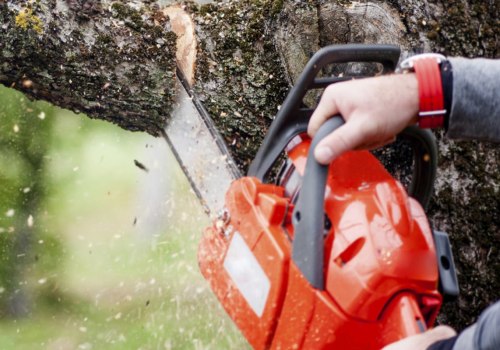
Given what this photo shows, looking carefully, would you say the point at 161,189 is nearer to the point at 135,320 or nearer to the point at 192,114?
the point at 135,320

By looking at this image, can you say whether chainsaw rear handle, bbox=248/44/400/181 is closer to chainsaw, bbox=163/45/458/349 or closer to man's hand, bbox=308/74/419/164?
chainsaw, bbox=163/45/458/349

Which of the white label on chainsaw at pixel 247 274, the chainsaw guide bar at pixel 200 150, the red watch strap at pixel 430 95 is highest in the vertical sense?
the red watch strap at pixel 430 95

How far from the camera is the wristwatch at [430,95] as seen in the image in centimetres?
132

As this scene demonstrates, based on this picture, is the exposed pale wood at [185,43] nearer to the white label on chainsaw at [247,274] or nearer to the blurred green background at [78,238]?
the white label on chainsaw at [247,274]

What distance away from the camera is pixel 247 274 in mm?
1446

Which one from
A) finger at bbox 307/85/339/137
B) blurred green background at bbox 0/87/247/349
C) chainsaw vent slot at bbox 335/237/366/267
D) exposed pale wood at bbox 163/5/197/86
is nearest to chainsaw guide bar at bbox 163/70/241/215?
exposed pale wood at bbox 163/5/197/86

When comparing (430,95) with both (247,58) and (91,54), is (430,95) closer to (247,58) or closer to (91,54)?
(247,58)

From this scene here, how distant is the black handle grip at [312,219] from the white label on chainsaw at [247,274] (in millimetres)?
134

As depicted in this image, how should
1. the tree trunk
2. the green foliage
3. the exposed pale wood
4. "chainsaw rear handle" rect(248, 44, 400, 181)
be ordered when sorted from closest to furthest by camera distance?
1. "chainsaw rear handle" rect(248, 44, 400, 181)
2. the tree trunk
3. the exposed pale wood
4. the green foliage

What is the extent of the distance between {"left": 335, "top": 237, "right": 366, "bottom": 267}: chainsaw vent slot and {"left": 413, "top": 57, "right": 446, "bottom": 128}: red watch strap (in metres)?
0.33

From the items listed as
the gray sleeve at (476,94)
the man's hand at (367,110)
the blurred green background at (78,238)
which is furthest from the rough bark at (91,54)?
the blurred green background at (78,238)

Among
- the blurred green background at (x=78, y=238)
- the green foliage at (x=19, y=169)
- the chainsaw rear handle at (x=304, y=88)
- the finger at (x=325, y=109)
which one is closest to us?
the finger at (x=325, y=109)

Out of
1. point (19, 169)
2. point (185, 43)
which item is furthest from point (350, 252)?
Answer: point (19, 169)

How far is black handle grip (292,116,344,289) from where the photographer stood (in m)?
1.25
